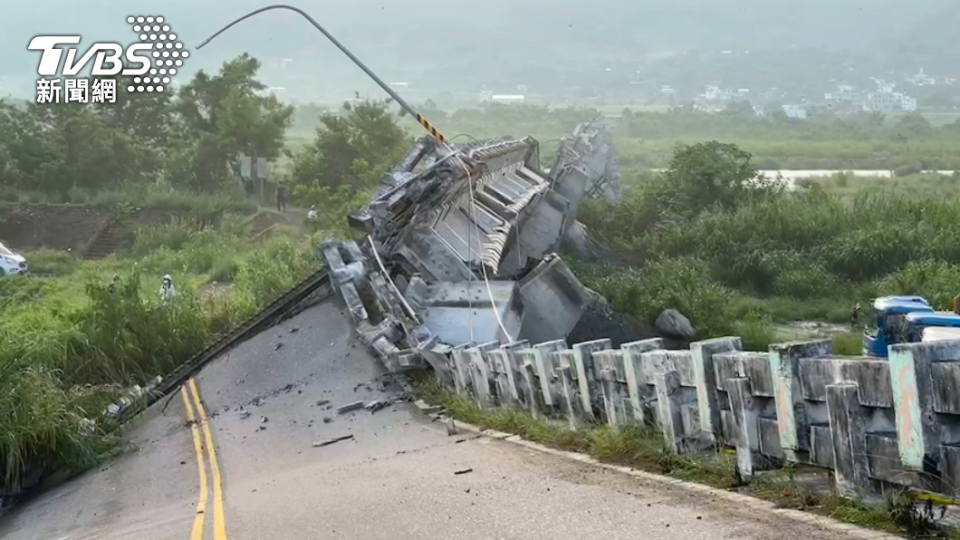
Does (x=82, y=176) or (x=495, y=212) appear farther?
(x=82, y=176)

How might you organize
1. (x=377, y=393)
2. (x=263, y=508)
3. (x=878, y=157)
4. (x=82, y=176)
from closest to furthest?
1. (x=263, y=508)
2. (x=377, y=393)
3. (x=82, y=176)
4. (x=878, y=157)

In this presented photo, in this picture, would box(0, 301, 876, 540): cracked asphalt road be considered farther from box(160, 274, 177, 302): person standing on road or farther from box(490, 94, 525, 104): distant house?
box(490, 94, 525, 104): distant house

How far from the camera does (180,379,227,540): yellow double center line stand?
10.7 m

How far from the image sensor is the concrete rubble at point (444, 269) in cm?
1969

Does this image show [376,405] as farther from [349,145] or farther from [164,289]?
[349,145]

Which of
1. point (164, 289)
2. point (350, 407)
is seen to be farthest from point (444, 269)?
point (164, 289)

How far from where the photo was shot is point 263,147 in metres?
63.0

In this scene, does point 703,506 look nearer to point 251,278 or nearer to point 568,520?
point 568,520

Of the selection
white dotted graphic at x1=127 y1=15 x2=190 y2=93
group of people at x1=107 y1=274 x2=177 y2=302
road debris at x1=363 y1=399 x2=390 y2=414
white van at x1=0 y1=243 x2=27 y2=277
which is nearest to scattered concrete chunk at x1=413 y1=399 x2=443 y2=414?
road debris at x1=363 y1=399 x2=390 y2=414

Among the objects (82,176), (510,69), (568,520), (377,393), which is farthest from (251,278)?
(510,69)

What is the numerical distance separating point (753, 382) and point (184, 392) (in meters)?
15.6

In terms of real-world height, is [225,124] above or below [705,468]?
above

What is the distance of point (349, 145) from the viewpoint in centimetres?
5578

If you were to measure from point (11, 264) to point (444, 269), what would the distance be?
89.4 feet
